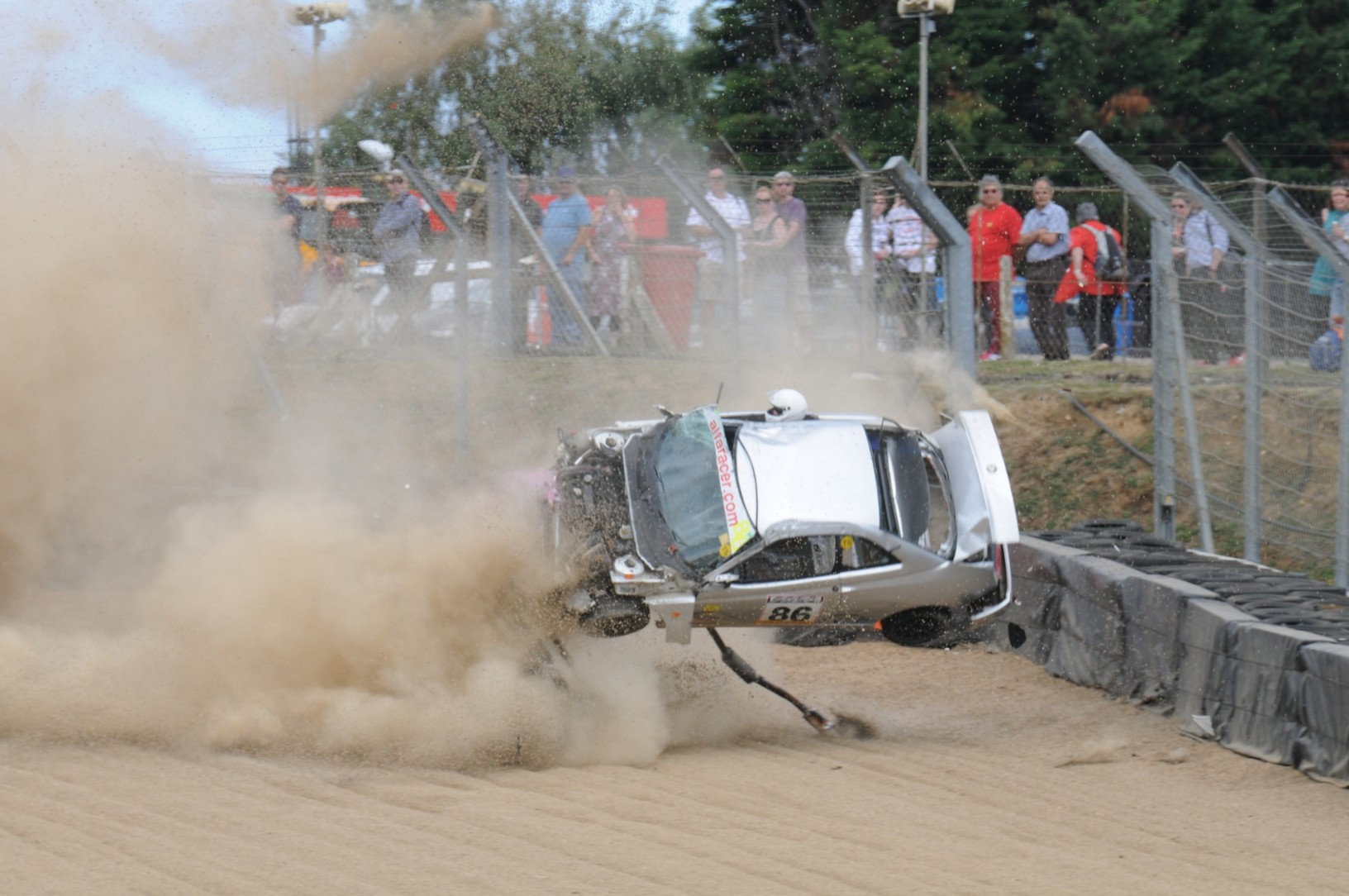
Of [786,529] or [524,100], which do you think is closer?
[786,529]

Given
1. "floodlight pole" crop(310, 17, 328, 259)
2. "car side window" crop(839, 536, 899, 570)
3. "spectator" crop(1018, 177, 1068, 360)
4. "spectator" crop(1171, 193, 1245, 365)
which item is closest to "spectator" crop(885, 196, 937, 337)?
"spectator" crop(1018, 177, 1068, 360)

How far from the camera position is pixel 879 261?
44.3 feet

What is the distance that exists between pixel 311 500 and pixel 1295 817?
236 inches

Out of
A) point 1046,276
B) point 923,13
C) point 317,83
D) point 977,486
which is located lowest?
point 977,486

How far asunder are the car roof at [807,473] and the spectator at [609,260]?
4375 millimetres

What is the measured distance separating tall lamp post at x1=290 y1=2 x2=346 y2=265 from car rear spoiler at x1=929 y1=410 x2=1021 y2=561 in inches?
253

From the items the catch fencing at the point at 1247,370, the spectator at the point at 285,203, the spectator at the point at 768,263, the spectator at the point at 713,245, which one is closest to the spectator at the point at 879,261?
the spectator at the point at 768,263

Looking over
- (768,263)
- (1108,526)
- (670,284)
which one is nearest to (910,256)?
(768,263)

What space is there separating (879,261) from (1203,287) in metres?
3.07

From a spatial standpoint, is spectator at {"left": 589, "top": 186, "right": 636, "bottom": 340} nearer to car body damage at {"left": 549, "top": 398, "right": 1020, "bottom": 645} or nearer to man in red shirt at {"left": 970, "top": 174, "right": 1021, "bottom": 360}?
man in red shirt at {"left": 970, "top": 174, "right": 1021, "bottom": 360}

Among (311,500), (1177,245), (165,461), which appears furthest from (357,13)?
(1177,245)

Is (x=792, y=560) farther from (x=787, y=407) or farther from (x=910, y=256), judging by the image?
(x=910, y=256)

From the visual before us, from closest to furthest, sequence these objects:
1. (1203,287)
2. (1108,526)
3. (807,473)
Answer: (807,473), (1108,526), (1203,287)

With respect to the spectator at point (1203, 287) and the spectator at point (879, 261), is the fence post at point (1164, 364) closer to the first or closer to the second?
the spectator at point (1203, 287)
